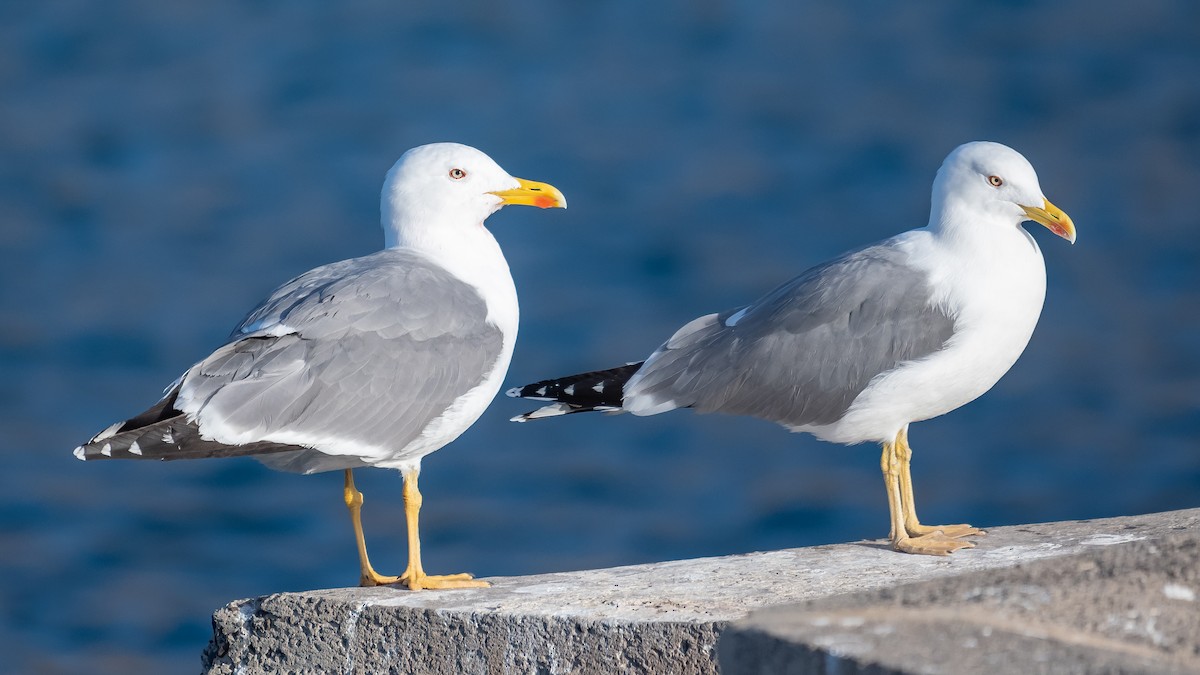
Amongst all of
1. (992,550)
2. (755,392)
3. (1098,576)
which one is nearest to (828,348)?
(755,392)

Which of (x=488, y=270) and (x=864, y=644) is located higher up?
(x=488, y=270)

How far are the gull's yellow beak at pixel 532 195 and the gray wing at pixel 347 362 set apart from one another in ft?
1.66

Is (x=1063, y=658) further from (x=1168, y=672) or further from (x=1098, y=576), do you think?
(x=1098, y=576)

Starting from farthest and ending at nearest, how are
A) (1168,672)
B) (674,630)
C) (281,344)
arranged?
(281,344) → (674,630) → (1168,672)

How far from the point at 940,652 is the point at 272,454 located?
255cm

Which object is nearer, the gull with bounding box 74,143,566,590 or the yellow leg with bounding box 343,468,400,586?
the gull with bounding box 74,143,566,590

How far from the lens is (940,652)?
2.38 m

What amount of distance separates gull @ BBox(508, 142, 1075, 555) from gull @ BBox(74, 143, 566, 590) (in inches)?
21.3

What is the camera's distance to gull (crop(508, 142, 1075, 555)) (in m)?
4.68

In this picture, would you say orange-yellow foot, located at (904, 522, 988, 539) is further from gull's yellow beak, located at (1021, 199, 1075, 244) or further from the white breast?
gull's yellow beak, located at (1021, 199, 1075, 244)

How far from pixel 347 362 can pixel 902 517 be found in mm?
1720

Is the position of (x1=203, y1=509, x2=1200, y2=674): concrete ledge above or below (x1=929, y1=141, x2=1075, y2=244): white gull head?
below

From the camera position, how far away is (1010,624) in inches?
101

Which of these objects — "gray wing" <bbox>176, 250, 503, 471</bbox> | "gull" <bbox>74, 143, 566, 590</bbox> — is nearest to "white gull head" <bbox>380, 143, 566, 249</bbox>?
Answer: "gull" <bbox>74, 143, 566, 590</bbox>
